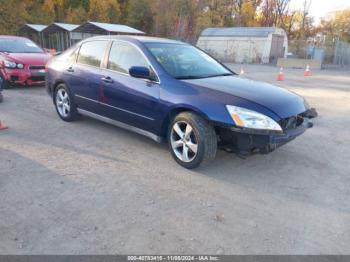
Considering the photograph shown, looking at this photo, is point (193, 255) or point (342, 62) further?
Answer: point (342, 62)

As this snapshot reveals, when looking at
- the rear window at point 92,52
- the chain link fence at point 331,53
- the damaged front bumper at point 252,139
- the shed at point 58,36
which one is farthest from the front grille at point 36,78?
the chain link fence at point 331,53

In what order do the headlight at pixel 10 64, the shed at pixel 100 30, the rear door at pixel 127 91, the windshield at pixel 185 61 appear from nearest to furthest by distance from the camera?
the rear door at pixel 127 91
the windshield at pixel 185 61
the headlight at pixel 10 64
the shed at pixel 100 30

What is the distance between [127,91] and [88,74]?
3.57 feet

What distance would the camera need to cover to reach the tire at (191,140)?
403cm

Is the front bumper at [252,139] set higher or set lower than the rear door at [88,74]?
lower

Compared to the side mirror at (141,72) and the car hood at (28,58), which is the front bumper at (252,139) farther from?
the car hood at (28,58)

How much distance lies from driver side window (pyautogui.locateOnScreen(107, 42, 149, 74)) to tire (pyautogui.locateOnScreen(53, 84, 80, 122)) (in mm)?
1256

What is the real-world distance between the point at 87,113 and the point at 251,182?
316 cm

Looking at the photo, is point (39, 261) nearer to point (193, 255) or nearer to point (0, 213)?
point (0, 213)

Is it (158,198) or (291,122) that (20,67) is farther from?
(291,122)

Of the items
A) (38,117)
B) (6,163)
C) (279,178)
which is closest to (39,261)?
(6,163)

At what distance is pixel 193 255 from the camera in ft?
8.77

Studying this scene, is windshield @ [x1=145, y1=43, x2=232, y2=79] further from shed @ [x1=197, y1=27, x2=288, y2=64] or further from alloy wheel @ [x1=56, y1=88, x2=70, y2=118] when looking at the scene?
shed @ [x1=197, y1=27, x2=288, y2=64]

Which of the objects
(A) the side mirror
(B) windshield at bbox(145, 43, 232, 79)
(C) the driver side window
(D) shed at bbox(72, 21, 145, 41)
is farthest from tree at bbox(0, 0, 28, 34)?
(A) the side mirror
